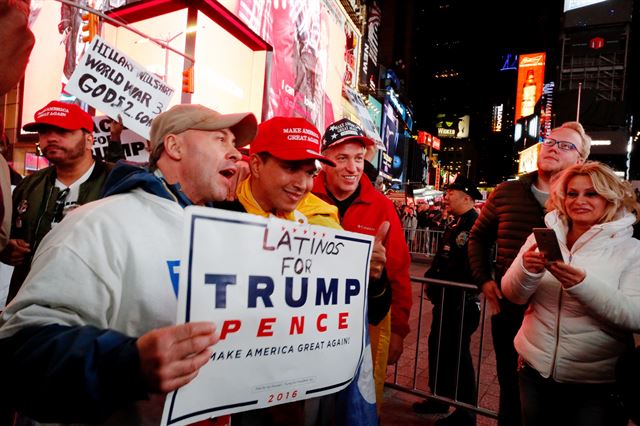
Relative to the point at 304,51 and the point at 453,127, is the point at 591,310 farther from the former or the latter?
the point at 453,127

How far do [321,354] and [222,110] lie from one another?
9.48 m

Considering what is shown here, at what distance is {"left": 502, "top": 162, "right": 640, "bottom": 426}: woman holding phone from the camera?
2287 millimetres

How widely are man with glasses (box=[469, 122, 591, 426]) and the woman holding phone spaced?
26.1 inches

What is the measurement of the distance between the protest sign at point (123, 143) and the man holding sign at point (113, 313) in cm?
394

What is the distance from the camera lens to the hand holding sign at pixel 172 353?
1.04 metres

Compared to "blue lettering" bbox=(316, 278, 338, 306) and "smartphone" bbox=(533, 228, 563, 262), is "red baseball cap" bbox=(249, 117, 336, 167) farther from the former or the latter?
"smartphone" bbox=(533, 228, 563, 262)

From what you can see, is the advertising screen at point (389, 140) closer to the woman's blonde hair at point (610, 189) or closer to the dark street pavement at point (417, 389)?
the dark street pavement at point (417, 389)

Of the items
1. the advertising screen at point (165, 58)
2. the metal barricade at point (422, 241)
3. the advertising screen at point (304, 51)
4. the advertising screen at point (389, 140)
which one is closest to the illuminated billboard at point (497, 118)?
the advertising screen at point (389, 140)

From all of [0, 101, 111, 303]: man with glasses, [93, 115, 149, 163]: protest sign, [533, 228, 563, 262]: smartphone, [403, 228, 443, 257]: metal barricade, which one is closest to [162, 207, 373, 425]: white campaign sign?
[533, 228, 563, 262]: smartphone

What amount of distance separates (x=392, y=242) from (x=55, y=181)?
10.2 ft

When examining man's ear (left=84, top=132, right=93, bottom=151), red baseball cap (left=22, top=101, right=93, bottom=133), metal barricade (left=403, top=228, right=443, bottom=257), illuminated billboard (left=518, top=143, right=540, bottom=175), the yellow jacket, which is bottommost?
metal barricade (left=403, top=228, right=443, bottom=257)

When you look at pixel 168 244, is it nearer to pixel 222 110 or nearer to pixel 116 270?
pixel 116 270

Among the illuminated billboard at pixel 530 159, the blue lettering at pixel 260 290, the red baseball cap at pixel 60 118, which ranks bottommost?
the blue lettering at pixel 260 290

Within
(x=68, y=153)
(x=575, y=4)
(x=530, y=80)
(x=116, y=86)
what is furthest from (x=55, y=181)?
(x=530, y=80)
